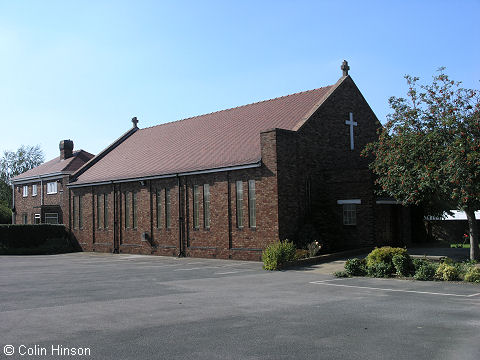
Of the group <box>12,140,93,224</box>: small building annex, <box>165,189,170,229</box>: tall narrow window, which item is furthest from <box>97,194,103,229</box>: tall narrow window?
<box>12,140,93,224</box>: small building annex

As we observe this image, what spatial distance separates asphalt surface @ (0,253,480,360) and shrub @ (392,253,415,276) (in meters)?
0.78

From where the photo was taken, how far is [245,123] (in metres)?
28.3

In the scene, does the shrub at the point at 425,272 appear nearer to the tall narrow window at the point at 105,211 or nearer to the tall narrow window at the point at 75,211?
A: the tall narrow window at the point at 105,211

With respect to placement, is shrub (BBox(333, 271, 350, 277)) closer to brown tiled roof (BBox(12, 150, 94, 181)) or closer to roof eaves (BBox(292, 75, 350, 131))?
roof eaves (BBox(292, 75, 350, 131))

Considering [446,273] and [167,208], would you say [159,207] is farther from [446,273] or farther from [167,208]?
[446,273]

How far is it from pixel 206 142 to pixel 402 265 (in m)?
15.9

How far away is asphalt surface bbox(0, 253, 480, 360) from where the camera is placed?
7.17 meters

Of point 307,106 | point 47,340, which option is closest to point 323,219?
point 307,106

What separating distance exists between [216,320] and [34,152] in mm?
80294

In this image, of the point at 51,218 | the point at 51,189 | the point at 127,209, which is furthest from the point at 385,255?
the point at 51,189

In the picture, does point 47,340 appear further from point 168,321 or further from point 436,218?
point 436,218

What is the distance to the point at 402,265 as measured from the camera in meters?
15.6

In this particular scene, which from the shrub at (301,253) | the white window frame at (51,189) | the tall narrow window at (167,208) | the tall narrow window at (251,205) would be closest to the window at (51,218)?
the white window frame at (51,189)

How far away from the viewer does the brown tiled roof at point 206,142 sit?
2514 cm
